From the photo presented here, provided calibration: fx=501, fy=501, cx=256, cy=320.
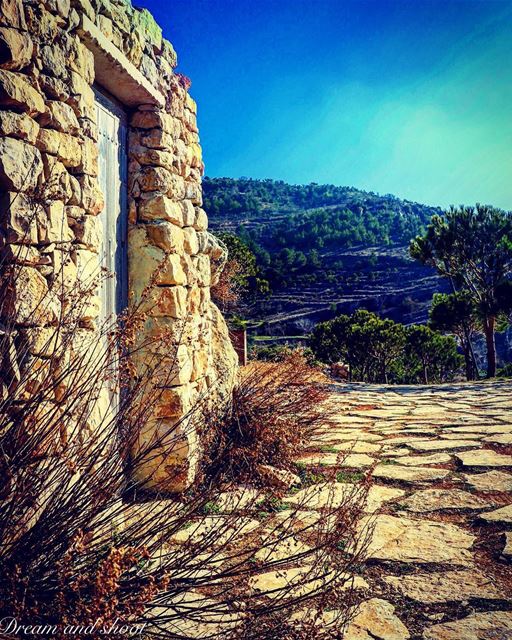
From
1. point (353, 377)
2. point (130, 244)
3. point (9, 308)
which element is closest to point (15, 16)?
point (9, 308)

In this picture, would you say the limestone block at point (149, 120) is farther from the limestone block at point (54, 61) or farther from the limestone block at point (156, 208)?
the limestone block at point (54, 61)

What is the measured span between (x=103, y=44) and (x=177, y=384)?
1910 mm

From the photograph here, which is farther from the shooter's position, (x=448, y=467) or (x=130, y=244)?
(x=448, y=467)

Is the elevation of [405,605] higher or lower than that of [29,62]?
lower

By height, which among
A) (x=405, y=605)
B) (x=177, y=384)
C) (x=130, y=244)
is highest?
(x=130, y=244)

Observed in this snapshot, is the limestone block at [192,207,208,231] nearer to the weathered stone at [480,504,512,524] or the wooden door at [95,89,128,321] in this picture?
the wooden door at [95,89,128,321]

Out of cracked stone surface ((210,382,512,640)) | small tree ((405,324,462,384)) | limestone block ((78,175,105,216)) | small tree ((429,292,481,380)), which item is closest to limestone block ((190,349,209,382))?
cracked stone surface ((210,382,512,640))

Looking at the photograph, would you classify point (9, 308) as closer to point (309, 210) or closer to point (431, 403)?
point (431, 403)

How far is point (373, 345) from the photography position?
52.0 ft

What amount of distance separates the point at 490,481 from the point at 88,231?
2.85m

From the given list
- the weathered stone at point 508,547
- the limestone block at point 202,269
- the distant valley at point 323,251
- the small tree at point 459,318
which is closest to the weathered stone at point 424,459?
the weathered stone at point 508,547

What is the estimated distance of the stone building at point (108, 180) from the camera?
1.91 meters

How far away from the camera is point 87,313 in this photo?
2350mm

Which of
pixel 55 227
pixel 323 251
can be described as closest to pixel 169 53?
pixel 55 227
